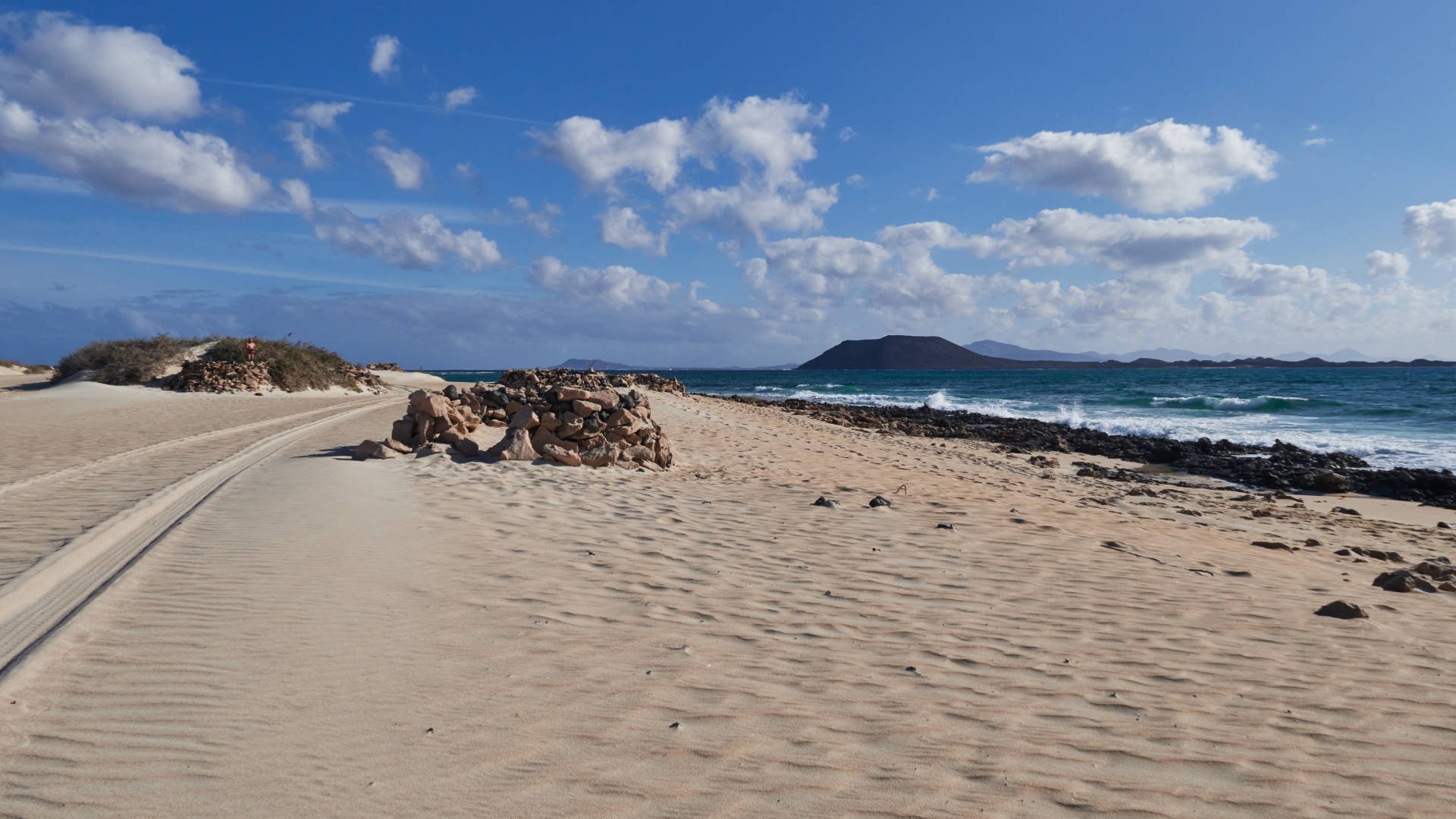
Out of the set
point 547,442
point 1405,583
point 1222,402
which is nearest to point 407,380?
point 547,442

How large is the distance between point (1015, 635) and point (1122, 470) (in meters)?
12.7

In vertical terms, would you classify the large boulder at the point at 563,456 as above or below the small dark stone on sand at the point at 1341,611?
above

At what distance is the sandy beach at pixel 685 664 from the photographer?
2676 millimetres

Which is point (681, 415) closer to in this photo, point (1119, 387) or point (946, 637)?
point (946, 637)

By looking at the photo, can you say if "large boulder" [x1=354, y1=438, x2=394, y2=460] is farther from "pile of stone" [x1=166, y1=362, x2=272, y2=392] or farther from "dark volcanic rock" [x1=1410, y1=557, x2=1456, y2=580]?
"pile of stone" [x1=166, y1=362, x2=272, y2=392]

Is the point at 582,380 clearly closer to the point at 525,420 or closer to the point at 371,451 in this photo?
the point at 525,420

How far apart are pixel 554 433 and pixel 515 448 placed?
713 mm

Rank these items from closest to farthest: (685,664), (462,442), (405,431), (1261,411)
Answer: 1. (685,664)
2. (462,442)
3. (405,431)
4. (1261,411)

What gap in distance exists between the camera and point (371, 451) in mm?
11094

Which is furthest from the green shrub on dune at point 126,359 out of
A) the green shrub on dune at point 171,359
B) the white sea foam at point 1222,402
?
the white sea foam at point 1222,402

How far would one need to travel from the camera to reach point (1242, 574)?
6.11 meters

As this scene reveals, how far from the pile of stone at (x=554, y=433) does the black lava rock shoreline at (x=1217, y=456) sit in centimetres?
1196

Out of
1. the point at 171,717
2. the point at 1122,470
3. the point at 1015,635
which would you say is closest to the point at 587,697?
the point at 171,717

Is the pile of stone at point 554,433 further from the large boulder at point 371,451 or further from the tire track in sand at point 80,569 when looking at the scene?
the tire track in sand at point 80,569
